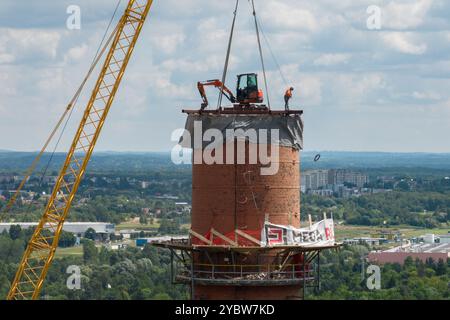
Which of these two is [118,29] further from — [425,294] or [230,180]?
[425,294]

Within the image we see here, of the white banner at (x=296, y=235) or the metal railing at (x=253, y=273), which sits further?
the metal railing at (x=253, y=273)

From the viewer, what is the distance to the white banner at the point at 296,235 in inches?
1790

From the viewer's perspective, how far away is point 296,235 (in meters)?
45.9

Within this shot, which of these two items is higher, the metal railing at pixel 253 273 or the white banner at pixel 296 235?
the white banner at pixel 296 235

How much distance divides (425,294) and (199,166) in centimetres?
14998

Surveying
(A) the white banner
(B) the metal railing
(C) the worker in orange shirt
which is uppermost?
(C) the worker in orange shirt

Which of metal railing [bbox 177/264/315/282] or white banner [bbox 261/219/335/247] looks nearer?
white banner [bbox 261/219/335/247]

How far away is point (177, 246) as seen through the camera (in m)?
46.3

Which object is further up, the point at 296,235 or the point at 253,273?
the point at 296,235

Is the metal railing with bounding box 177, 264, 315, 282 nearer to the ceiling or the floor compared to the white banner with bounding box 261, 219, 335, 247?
nearer to the floor

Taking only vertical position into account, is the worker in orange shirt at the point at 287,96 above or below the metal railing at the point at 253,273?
above

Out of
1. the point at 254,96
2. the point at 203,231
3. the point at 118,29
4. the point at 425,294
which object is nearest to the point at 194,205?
the point at 203,231

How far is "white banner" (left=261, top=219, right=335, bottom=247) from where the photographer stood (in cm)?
4547

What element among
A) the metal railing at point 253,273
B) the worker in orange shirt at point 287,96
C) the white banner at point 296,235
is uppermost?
the worker in orange shirt at point 287,96
